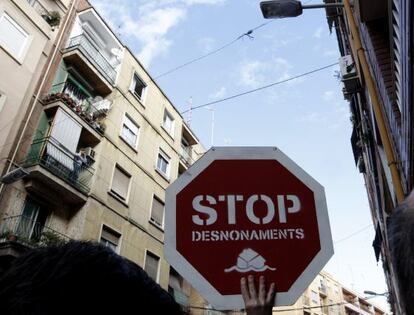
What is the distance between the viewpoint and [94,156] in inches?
620

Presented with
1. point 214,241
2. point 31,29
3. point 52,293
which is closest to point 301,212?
point 214,241

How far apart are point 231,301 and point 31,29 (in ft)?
50.7

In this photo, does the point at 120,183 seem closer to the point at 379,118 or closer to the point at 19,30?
the point at 19,30

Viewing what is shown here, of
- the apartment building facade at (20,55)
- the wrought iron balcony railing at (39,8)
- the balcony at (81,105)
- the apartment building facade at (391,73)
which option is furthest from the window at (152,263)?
the apartment building facade at (391,73)

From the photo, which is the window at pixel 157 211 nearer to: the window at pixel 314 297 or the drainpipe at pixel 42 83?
the drainpipe at pixel 42 83

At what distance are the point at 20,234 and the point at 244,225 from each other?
11.8 meters

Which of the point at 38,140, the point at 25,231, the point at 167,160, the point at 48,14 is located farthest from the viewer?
the point at 167,160

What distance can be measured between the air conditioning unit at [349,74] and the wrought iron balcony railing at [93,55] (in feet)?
35.0

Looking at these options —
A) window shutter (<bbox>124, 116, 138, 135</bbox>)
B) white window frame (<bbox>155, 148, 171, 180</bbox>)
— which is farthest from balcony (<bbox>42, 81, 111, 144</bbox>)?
white window frame (<bbox>155, 148, 171, 180</bbox>)

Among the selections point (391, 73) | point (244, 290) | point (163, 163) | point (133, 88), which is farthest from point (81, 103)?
point (244, 290)

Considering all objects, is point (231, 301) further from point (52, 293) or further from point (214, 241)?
point (52, 293)

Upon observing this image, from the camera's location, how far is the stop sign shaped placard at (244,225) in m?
1.69

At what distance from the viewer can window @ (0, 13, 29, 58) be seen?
13.2 metres

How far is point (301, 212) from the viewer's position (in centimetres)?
186
